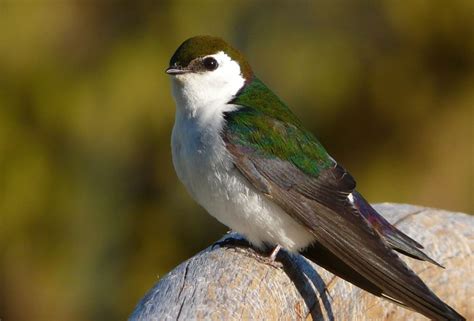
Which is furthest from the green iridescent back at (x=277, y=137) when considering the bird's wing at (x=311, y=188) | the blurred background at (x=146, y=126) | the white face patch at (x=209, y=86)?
the blurred background at (x=146, y=126)

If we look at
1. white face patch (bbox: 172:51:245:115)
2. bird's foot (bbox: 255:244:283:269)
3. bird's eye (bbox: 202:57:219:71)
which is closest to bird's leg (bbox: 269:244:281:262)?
bird's foot (bbox: 255:244:283:269)

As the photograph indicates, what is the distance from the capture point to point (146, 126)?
26.2ft

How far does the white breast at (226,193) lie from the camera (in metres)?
4.04

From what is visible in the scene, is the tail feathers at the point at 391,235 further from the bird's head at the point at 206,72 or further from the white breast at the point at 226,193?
the bird's head at the point at 206,72

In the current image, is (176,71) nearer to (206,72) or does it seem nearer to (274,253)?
(206,72)

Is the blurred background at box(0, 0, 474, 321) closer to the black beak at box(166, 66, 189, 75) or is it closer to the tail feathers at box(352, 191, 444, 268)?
the black beak at box(166, 66, 189, 75)

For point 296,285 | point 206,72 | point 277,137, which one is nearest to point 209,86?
point 206,72

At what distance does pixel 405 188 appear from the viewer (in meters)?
7.99

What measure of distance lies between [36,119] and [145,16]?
50.7 inches

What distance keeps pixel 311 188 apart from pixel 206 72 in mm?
660

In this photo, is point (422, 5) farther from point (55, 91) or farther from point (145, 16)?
point (55, 91)

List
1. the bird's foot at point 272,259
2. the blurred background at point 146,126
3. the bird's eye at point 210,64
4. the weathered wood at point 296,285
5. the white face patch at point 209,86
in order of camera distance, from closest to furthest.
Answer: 1. the weathered wood at point 296,285
2. the bird's foot at point 272,259
3. the white face patch at point 209,86
4. the bird's eye at point 210,64
5. the blurred background at point 146,126

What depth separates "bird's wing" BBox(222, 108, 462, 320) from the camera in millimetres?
3867

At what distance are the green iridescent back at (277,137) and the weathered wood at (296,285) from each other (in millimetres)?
383
